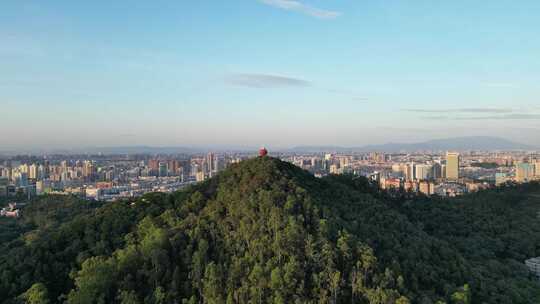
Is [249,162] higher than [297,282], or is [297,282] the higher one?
[249,162]

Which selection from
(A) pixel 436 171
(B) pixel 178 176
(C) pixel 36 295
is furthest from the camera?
(B) pixel 178 176

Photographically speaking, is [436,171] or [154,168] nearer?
[436,171]

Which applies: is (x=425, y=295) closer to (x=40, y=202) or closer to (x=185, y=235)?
(x=185, y=235)

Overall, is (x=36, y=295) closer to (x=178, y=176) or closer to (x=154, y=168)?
(x=178, y=176)

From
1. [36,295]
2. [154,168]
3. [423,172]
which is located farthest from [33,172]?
[36,295]

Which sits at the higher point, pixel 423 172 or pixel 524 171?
pixel 524 171

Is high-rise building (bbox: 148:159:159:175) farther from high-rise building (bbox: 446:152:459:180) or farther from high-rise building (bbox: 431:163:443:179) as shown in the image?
high-rise building (bbox: 446:152:459:180)

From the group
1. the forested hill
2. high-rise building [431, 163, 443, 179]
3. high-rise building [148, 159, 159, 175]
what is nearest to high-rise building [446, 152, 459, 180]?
high-rise building [431, 163, 443, 179]

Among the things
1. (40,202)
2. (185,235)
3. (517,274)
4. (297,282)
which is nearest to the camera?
(297,282)

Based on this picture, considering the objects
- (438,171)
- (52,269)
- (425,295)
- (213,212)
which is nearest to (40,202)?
(52,269)
